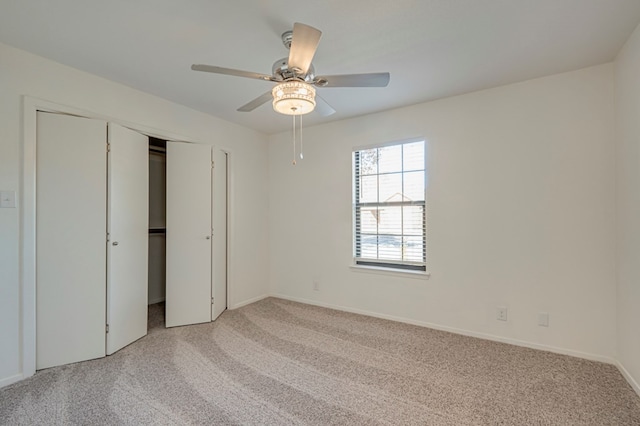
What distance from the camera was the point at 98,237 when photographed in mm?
2568

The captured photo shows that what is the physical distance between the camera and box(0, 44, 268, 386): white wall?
7.08ft

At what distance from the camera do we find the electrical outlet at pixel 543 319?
8.59ft

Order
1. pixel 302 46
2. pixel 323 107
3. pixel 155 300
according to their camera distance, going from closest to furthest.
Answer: pixel 302 46 < pixel 323 107 < pixel 155 300

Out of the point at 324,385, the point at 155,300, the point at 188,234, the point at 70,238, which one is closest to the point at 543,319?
the point at 324,385

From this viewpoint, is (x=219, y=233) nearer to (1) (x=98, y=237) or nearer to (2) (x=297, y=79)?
(1) (x=98, y=237)

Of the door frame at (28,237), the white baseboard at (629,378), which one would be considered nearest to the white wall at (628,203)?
the white baseboard at (629,378)

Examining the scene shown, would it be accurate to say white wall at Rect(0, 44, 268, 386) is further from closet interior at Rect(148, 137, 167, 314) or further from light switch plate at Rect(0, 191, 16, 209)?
closet interior at Rect(148, 137, 167, 314)

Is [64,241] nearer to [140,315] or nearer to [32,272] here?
[32,272]

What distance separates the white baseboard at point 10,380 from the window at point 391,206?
322 centimetres

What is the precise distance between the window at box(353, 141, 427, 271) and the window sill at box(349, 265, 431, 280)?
0.08 metres

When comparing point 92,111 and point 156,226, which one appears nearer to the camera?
point 92,111

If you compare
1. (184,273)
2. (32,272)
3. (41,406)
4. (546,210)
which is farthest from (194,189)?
(546,210)

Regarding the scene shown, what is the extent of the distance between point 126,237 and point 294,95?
2.21 m

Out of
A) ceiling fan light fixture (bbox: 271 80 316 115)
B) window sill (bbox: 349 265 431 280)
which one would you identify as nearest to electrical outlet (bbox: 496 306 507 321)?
window sill (bbox: 349 265 431 280)
